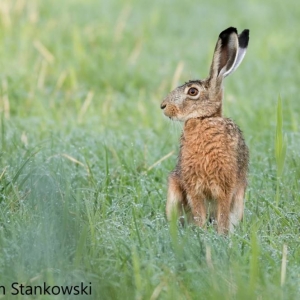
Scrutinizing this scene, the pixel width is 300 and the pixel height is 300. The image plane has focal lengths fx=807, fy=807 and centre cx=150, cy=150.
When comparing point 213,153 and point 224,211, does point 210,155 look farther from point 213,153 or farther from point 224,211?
point 224,211

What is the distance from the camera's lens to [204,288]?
365 cm

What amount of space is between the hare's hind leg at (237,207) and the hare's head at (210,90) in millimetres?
525

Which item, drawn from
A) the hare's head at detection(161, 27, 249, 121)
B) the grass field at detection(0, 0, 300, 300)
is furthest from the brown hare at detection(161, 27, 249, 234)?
the grass field at detection(0, 0, 300, 300)

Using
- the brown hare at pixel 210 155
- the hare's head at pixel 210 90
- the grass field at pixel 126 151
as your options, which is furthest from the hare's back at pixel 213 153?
the grass field at pixel 126 151

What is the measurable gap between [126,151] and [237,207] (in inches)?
64.7

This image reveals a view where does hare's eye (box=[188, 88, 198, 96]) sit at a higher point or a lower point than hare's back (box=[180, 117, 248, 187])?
higher

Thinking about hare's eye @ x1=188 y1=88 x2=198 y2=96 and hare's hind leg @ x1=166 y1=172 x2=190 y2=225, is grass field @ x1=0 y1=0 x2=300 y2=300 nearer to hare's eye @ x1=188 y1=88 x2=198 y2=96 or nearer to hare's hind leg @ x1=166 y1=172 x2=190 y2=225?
hare's hind leg @ x1=166 y1=172 x2=190 y2=225

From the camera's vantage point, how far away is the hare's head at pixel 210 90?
4.95 meters

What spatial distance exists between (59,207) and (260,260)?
1.17 m

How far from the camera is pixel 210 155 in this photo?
4.74 m

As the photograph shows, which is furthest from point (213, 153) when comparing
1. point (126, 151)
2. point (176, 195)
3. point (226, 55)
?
point (126, 151)

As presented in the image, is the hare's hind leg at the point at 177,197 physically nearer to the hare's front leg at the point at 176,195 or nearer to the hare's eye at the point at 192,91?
the hare's front leg at the point at 176,195

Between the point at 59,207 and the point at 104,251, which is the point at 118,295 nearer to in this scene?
the point at 104,251

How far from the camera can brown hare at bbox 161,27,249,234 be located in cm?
470
